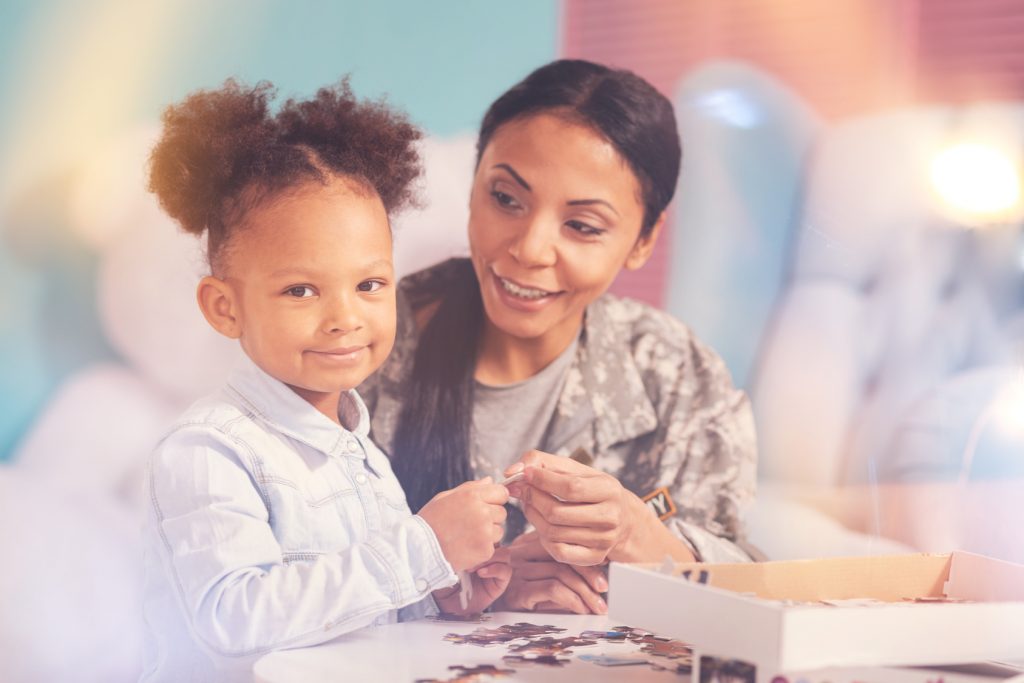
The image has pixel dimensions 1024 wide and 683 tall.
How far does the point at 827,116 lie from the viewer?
231cm

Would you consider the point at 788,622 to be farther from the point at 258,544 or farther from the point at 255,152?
the point at 255,152

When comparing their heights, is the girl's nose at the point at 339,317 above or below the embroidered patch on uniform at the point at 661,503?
above

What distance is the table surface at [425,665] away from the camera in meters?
1.30

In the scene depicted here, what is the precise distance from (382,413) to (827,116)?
1100 mm

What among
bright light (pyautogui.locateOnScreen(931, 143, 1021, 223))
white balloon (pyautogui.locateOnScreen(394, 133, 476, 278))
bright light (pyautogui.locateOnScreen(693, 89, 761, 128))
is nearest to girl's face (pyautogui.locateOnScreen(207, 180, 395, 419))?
white balloon (pyautogui.locateOnScreen(394, 133, 476, 278))

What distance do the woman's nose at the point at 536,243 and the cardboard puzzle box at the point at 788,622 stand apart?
0.60 metres

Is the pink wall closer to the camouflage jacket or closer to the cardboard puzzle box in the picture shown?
Result: the camouflage jacket

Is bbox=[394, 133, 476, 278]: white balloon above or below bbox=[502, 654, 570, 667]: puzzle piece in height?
above

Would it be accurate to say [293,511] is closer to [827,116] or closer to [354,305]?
[354,305]

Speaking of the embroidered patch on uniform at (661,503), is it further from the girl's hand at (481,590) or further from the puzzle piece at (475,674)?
the puzzle piece at (475,674)

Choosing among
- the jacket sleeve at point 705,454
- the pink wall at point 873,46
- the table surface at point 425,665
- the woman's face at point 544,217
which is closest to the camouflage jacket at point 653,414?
the jacket sleeve at point 705,454

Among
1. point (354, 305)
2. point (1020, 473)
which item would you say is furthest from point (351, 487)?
point (1020, 473)

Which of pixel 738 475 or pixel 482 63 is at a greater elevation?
pixel 482 63

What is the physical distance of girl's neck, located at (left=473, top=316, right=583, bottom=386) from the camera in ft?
6.52
